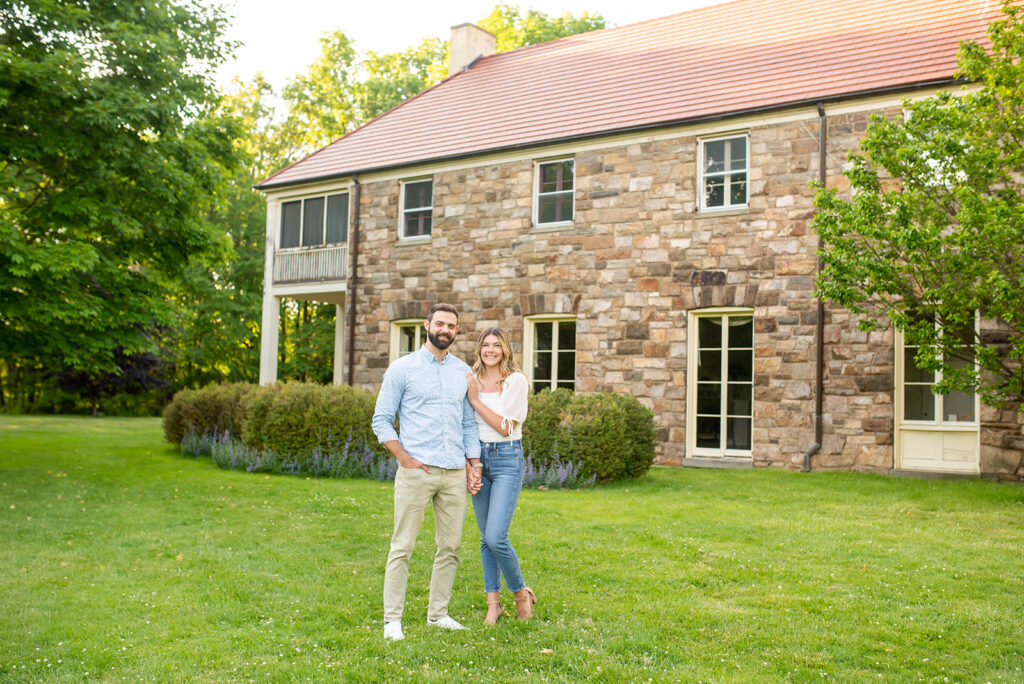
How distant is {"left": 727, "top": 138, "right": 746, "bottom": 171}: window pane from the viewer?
1462 centimetres

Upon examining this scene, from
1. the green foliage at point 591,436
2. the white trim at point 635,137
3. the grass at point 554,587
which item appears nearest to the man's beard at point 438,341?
the grass at point 554,587

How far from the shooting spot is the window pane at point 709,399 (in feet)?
47.6

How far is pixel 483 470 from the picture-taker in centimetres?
535

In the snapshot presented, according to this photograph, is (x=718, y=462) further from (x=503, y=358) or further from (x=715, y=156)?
(x=503, y=358)

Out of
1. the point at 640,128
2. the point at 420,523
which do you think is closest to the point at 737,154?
the point at 640,128

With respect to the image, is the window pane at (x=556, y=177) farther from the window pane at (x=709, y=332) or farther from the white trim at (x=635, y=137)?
the window pane at (x=709, y=332)

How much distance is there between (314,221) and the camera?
2027 centimetres

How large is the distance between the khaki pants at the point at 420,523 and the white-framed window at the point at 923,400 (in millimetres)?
9614

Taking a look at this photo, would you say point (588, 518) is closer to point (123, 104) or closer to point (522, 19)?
point (123, 104)

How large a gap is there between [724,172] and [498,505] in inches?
426

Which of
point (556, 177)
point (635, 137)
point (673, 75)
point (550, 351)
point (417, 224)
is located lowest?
point (550, 351)

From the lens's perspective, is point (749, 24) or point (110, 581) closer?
point (110, 581)

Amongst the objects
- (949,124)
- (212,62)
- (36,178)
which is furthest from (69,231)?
(949,124)

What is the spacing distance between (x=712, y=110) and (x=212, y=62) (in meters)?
7.96
